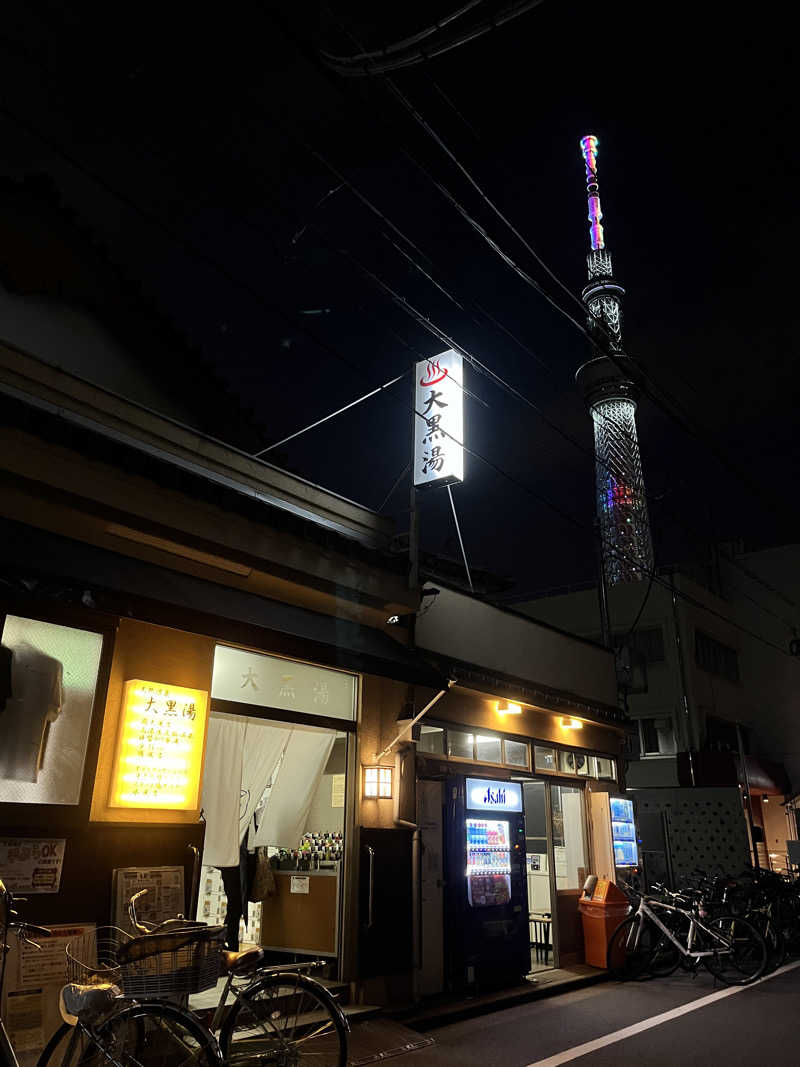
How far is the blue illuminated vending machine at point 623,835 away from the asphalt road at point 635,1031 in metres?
2.86

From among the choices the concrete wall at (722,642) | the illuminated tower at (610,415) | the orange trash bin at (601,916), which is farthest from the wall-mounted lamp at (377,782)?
the illuminated tower at (610,415)

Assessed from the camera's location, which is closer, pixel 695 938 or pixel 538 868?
pixel 695 938

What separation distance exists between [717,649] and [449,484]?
2052 cm

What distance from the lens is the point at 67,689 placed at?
6.73 meters

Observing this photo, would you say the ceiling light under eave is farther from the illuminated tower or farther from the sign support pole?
the illuminated tower

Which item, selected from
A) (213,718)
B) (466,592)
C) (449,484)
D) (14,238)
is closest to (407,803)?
(213,718)

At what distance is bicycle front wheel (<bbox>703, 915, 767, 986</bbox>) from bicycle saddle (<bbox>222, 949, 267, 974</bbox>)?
8.02m

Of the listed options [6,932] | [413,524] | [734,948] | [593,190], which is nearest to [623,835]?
[734,948]

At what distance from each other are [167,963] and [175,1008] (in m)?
0.27

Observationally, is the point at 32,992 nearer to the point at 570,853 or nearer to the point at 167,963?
the point at 167,963

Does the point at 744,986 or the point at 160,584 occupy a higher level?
the point at 160,584

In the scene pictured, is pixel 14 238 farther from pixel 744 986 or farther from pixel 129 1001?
pixel 744 986

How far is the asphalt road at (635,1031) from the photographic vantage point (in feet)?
23.1

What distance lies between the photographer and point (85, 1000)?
429cm
